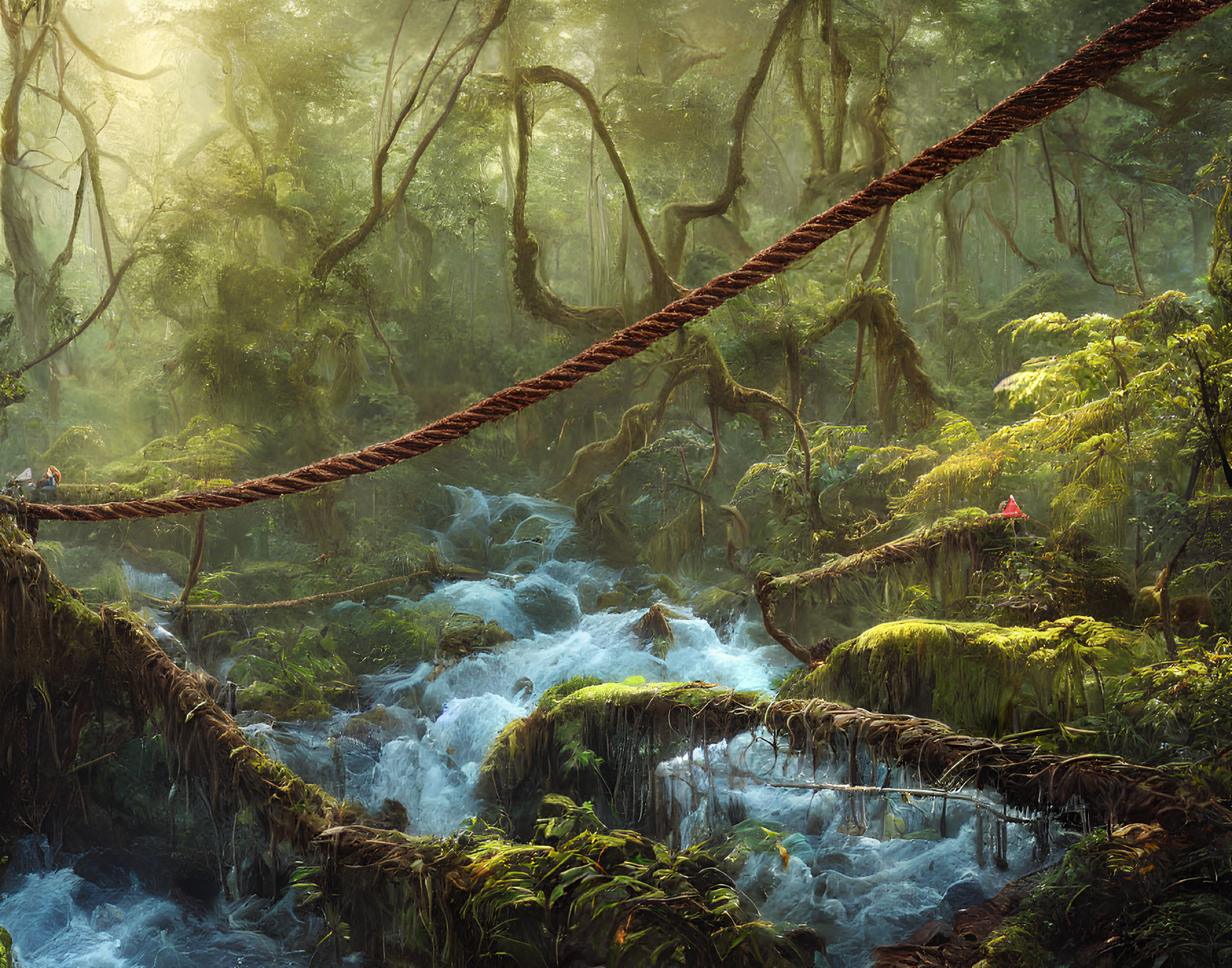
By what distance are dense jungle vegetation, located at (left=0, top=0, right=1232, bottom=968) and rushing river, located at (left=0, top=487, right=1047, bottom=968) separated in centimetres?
3

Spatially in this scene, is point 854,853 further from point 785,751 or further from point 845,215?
point 845,215

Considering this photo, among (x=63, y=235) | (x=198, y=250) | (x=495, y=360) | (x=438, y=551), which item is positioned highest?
(x=63, y=235)

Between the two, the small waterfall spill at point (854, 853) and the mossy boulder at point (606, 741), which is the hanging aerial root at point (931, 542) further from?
the mossy boulder at point (606, 741)

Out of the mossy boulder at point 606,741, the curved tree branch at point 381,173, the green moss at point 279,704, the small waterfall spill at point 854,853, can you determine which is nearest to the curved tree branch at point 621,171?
the curved tree branch at point 381,173

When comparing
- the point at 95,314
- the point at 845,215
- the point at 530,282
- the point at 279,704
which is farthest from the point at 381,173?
the point at 845,215

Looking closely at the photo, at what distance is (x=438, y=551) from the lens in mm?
9492

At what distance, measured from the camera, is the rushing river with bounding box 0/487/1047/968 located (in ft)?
12.6

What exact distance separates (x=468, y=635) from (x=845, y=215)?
647 cm

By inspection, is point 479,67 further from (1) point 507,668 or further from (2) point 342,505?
(1) point 507,668

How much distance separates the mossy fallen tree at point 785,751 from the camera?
216 cm

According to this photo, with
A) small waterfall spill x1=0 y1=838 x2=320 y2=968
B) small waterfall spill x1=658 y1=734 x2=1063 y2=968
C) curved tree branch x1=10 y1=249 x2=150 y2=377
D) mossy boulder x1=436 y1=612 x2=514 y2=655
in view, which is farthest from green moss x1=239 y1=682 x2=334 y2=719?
curved tree branch x1=10 y1=249 x2=150 y2=377

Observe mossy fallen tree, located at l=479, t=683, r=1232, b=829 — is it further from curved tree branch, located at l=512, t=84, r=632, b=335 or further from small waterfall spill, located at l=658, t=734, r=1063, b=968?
curved tree branch, located at l=512, t=84, r=632, b=335

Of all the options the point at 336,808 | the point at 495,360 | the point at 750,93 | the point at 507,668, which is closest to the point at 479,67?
the point at 495,360

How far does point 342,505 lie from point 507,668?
4.26 m
